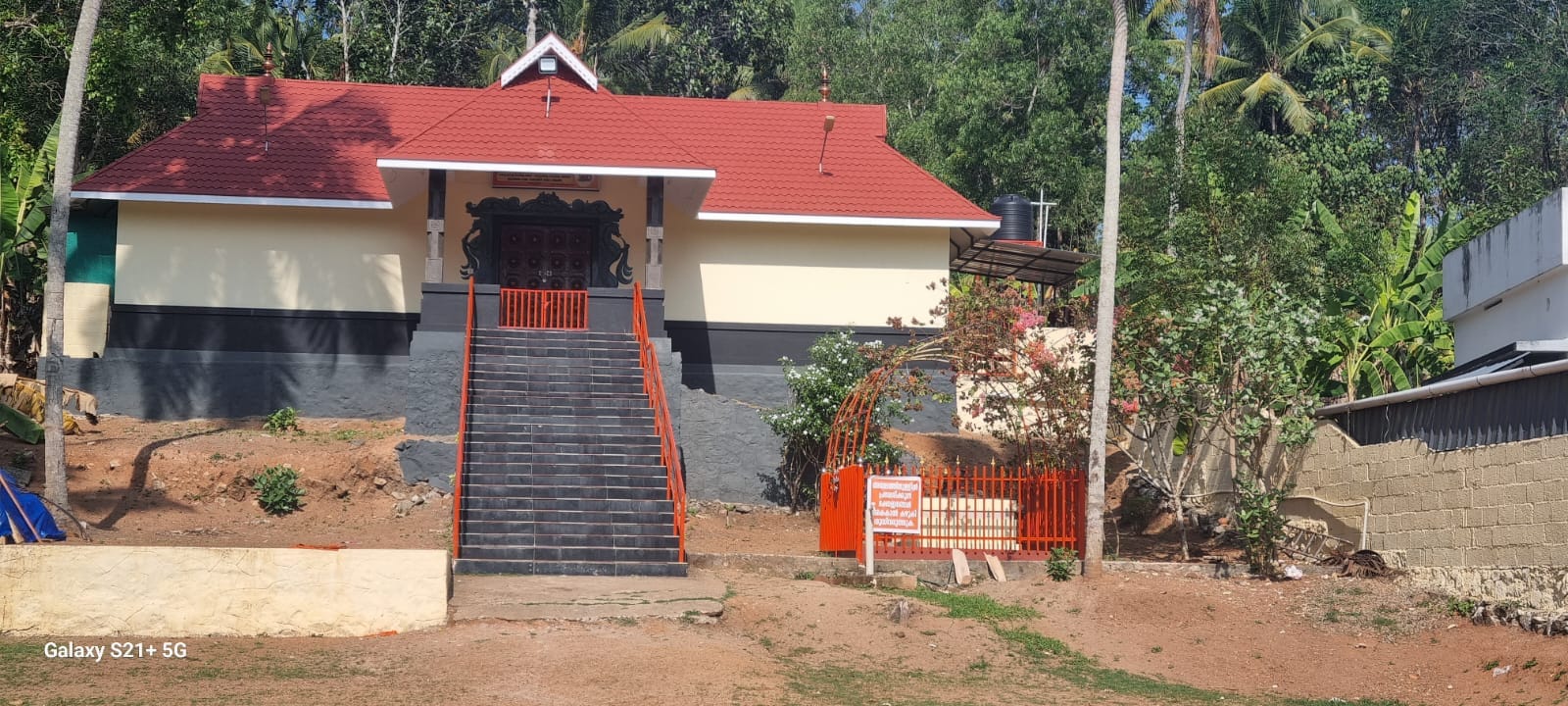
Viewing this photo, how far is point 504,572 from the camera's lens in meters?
15.6

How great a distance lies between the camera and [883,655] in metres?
13.2

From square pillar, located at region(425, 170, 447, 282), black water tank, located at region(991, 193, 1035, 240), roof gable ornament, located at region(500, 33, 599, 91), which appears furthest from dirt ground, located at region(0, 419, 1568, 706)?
black water tank, located at region(991, 193, 1035, 240)

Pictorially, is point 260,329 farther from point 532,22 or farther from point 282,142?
point 532,22

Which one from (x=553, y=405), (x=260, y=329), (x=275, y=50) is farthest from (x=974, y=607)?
(x=275, y=50)

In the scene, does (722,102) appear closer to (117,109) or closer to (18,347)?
(117,109)

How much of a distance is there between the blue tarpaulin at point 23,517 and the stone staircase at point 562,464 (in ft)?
13.0

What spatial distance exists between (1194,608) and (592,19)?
1220 inches

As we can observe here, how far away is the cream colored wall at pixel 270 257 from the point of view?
75.4 ft

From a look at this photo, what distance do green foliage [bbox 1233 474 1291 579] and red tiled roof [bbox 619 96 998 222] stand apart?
8.30 meters

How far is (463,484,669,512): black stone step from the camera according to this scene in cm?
1692

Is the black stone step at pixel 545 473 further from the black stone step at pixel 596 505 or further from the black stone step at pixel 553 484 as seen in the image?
the black stone step at pixel 596 505

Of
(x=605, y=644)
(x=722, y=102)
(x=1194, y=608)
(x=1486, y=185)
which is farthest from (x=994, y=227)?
(x=1486, y=185)

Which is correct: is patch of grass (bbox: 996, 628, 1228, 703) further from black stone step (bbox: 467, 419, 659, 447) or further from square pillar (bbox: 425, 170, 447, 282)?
square pillar (bbox: 425, 170, 447, 282)

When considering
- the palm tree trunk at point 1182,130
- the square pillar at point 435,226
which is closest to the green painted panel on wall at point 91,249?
the square pillar at point 435,226
